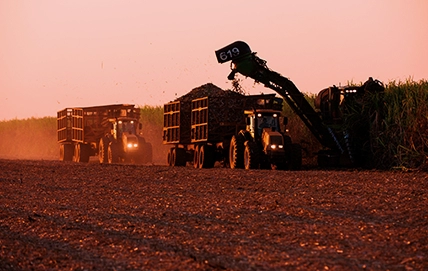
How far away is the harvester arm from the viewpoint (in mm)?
28859

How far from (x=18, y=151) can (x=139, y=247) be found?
6457 centimetres

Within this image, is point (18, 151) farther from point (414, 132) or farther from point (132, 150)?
point (414, 132)

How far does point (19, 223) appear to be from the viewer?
1373cm

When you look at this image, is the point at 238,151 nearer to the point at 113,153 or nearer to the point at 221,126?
the point at 221,126

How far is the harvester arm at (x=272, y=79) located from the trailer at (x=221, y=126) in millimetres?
758

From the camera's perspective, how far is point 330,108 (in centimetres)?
3031

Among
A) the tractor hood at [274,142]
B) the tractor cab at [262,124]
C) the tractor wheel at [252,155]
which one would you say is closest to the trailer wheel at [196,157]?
the tractor cab at [262,124]

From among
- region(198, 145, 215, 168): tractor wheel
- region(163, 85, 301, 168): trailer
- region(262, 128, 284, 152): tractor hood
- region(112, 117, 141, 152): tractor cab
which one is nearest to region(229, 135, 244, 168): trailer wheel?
region(163, 85, 301, 168): trailer

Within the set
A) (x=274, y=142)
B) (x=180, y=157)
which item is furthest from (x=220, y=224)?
(x=180, y=157)

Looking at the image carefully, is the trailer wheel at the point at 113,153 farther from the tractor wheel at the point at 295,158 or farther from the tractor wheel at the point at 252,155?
the tractor wheel at the point at 295,158

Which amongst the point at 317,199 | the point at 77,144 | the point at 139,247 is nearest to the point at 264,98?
the point at 317,199

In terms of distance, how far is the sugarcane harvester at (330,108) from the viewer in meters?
28.7

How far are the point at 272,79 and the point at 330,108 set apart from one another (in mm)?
2455

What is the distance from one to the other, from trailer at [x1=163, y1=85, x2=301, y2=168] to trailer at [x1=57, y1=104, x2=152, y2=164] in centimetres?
415
